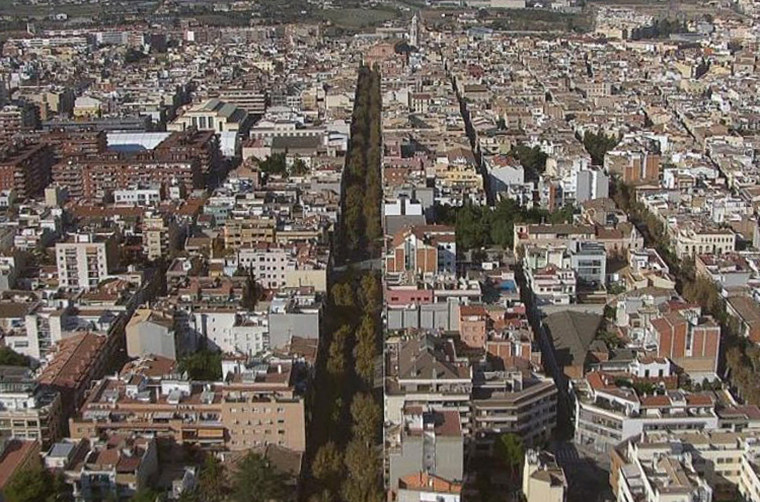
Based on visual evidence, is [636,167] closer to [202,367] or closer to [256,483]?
[202,367]

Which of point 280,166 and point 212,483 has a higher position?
point 280,166

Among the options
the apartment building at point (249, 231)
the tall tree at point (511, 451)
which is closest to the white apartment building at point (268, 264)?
the apartment building at point (249, 231)

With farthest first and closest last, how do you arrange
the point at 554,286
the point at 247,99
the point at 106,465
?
the point at 247,99, the point at 554,286, the point at 106,465

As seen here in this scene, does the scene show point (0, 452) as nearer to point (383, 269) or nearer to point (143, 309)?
point (143, 309)

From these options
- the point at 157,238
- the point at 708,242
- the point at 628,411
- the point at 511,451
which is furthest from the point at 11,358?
the point at 708,242

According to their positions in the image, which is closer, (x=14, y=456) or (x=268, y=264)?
(x=14, y=456)

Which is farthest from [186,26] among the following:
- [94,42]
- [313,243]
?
[313,243]

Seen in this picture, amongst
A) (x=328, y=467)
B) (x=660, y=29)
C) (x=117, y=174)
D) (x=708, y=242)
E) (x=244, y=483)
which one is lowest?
(x=328, y=467)
